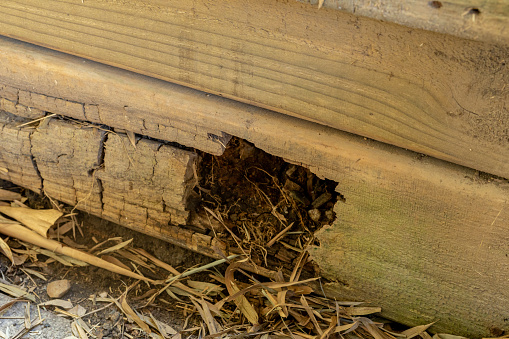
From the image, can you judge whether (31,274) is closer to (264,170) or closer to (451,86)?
(264,170)

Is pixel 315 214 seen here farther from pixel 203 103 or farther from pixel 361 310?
pixel 203 103

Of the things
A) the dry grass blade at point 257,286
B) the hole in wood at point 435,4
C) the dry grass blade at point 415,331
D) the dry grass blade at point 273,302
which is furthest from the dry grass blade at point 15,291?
the hole in wood at point 435,4

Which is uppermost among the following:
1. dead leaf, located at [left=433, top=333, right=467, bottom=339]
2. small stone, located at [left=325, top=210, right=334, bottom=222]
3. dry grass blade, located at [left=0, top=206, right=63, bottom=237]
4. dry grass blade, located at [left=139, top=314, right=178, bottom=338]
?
small stone, located at [left=325, top=210, right=334, bottom=222]

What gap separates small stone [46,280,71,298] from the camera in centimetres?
188

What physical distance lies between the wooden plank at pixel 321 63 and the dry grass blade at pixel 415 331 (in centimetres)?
→ 64

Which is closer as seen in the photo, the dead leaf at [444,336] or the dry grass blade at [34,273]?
the dead leaf at [444,336]

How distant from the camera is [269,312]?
1762 mm

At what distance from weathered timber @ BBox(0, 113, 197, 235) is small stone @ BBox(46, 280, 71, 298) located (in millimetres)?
293

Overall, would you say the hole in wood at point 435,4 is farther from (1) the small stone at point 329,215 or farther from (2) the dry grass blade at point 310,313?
(2) the dry grass blade at point 310,313

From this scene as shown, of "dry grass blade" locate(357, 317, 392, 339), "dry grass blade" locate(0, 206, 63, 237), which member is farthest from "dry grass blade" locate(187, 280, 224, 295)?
"dry grass blade" locate(0, 206, 63, 237)

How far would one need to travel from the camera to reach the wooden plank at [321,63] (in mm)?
1252

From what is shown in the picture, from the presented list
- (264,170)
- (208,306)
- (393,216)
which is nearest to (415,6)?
(393,216)

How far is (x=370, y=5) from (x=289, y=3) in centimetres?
24

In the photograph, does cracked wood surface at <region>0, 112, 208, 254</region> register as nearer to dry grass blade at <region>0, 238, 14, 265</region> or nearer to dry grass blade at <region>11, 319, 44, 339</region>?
dry grass blade at <region>0, 238, 14, 265</region>
